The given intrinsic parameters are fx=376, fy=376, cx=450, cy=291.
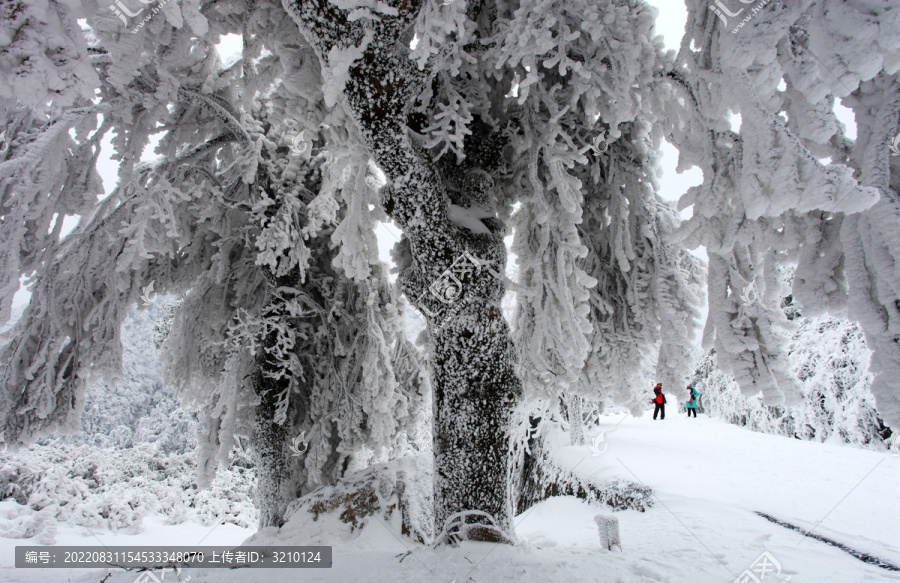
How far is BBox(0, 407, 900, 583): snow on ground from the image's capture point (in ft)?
9.35

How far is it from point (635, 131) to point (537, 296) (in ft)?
6.74

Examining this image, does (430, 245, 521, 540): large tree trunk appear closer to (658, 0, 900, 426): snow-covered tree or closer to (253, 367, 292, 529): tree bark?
(658, 0, 900, 426): snow-covered tree

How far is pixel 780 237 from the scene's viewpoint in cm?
209

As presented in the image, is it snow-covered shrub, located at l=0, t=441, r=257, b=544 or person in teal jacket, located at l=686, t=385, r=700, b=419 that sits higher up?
person in teal jacket, located at l=686, t=385, r=700, b=419

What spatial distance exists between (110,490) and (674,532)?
14.8 m

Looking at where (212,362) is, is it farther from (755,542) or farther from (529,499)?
(755,542)

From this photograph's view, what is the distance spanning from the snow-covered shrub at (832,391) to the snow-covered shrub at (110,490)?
618 inches

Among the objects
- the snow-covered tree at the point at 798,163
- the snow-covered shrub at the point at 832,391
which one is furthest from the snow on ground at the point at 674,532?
the snow-covered tree at the point at 798,163

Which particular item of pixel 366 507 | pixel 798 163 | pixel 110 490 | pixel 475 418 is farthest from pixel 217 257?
pixel 110 490

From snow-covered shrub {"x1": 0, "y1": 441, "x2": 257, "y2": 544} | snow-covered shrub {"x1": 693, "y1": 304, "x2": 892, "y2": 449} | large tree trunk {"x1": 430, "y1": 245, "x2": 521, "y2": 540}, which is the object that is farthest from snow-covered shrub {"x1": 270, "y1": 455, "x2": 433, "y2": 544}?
snow-covered shrub {"x1": 0, "y1": 441, "x2": 257, "y2": 544}

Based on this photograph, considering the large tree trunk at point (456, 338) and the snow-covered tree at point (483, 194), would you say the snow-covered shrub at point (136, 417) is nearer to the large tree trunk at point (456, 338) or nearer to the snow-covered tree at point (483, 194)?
the snow-covered tree at point (483, 194)

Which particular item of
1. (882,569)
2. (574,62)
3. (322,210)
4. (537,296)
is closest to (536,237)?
(537,296)

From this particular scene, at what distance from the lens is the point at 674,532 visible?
192 inches

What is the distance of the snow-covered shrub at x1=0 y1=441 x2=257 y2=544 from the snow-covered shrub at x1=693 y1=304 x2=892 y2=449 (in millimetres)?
15695
